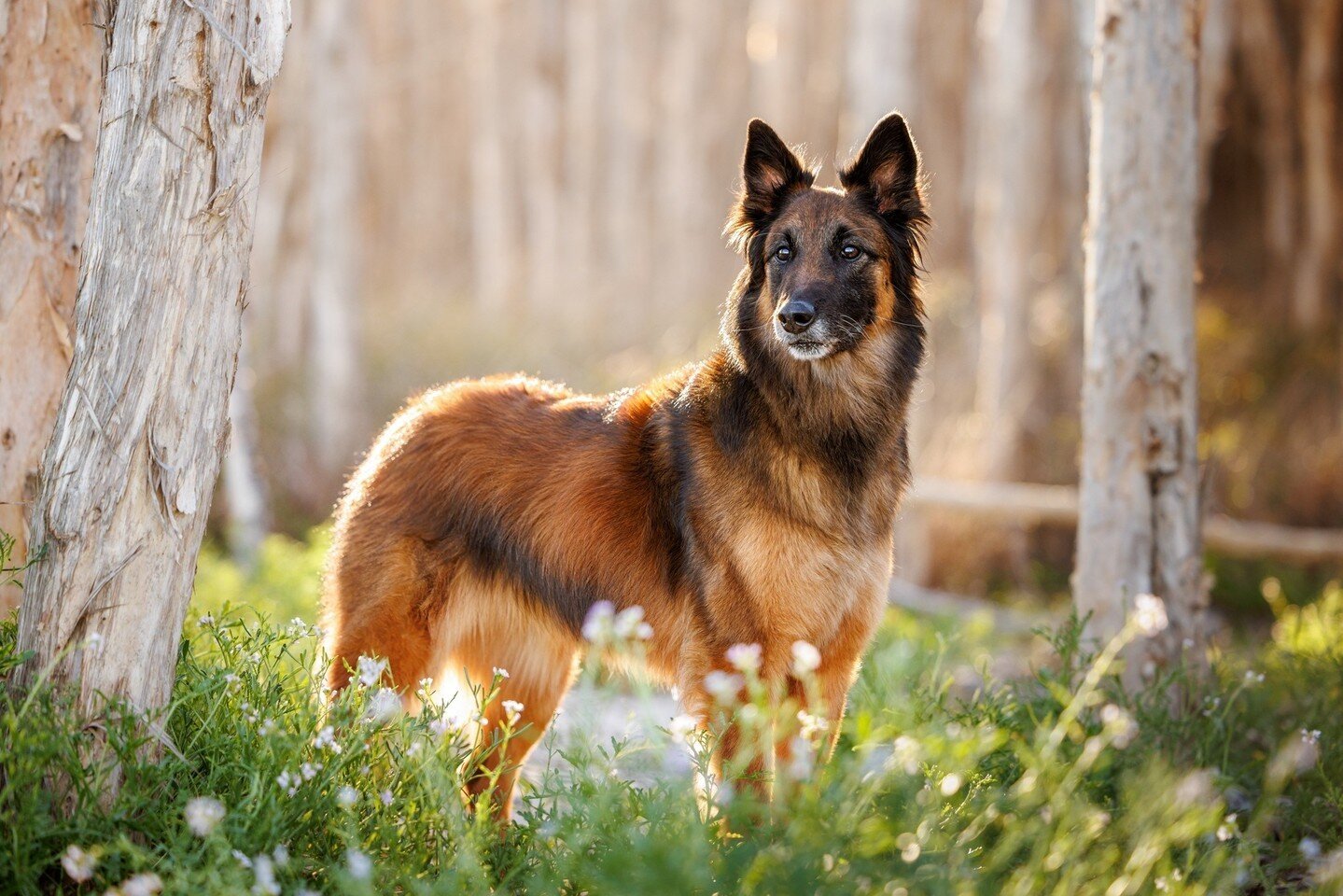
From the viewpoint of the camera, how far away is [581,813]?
9.52 ft

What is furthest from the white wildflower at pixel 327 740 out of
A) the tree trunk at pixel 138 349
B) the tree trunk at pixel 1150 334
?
the tree trunk at pixel 1150 334

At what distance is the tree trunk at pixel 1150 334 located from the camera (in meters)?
5.17

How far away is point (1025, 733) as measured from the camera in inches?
165

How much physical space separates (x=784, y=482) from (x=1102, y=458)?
2.14m

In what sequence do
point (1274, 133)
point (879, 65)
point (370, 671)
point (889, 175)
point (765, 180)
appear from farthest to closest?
1. point (1274, 133)
2. point (879, 65)
3. point (765, 180)
4. point (889, 175)
5. point (370, 671)

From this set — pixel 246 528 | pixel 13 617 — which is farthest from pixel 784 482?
pixel 246 528

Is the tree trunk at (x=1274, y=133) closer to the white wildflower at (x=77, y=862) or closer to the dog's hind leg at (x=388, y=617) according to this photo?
the dog's hind leg at (x=388, y=617)

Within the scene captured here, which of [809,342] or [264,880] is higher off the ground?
[809,342]

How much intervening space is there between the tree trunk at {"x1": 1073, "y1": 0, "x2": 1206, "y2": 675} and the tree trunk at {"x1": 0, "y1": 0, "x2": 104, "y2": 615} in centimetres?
433

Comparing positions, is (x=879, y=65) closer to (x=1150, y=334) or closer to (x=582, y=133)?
(x=1150, y=334)

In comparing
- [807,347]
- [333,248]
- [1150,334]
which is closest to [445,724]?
[807,347]

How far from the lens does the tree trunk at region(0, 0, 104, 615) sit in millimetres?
4121

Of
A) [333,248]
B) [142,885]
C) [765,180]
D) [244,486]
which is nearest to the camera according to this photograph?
[142,885]

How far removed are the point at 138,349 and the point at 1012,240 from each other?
8550 millimetres
